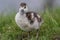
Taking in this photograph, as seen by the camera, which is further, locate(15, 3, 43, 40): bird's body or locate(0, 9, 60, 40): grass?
locate(0, 9, 60, 40): grass

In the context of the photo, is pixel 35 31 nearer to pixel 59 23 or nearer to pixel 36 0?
pixel 59 23

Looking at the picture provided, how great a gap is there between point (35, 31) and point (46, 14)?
72 cm

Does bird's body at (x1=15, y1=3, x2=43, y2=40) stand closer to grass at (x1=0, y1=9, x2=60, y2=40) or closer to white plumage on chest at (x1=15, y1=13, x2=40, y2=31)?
white plumage on chest at (x1=15, y1=13, x2=40, y2=31)

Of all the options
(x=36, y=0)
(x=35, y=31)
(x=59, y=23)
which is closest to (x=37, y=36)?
(x=35, y=31)

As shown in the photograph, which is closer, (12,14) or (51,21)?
(51,21)

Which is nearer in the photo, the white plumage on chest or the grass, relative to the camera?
the white plumage on chest

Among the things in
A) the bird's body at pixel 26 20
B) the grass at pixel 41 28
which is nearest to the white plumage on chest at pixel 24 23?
the bird's body at pixel 26 20

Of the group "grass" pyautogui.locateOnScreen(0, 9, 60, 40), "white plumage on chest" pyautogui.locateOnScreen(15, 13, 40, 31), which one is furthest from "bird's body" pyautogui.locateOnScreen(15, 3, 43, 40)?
"grass" pyautogui.locateOnScreen(0, 9, 60, 40)

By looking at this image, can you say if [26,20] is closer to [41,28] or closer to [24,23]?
[24,23]

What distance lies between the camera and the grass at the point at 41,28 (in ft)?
22.9

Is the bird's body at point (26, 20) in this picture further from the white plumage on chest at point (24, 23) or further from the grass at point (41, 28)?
the grass at point (41, 28)

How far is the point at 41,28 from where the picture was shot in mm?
7234

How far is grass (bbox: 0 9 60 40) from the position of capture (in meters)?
6.98

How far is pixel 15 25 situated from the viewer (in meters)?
7.33
